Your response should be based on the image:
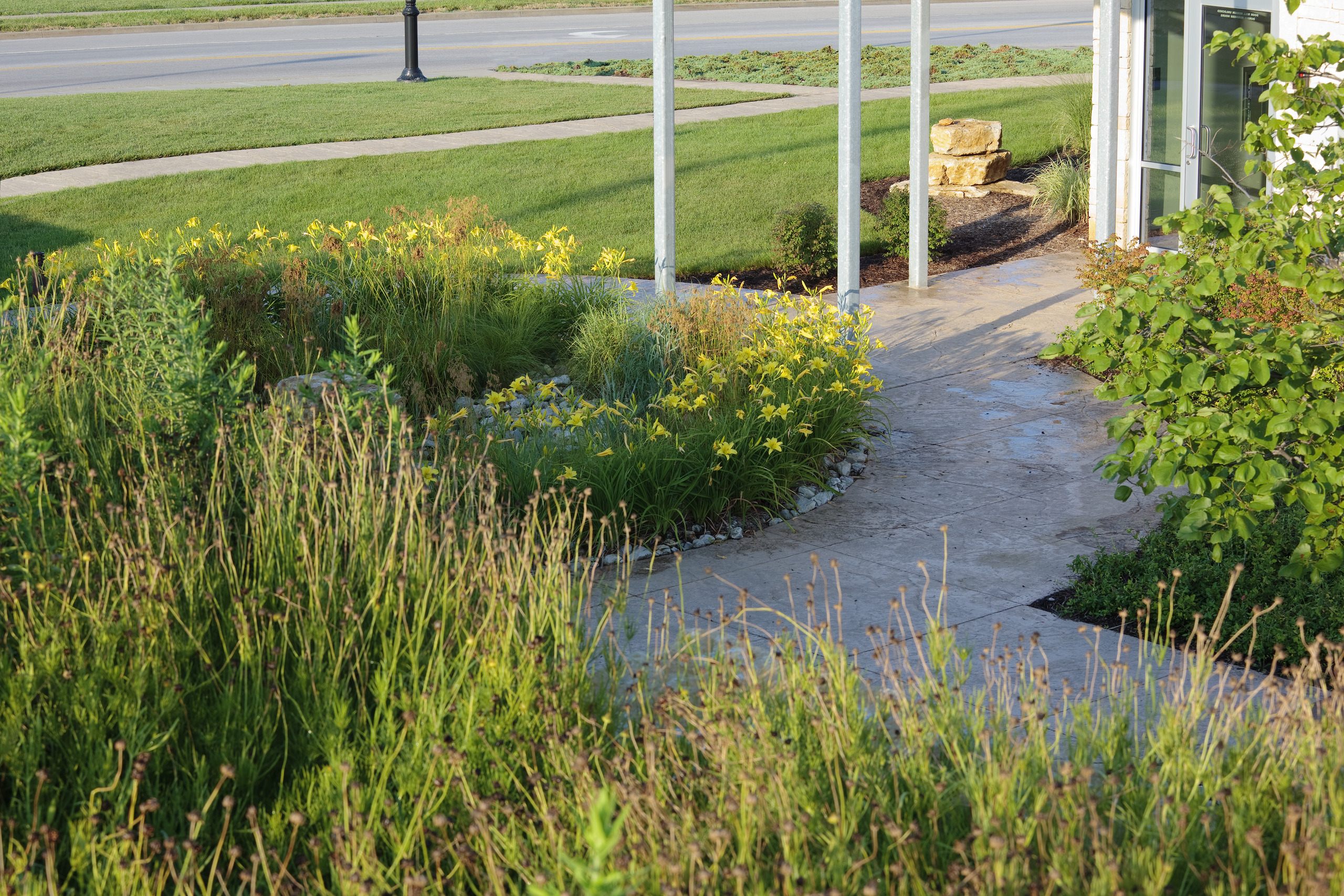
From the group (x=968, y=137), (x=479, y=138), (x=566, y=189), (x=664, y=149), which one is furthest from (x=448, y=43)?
(x=664, y=149)

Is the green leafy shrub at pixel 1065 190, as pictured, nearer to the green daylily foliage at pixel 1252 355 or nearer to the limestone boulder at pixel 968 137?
the limestone boulder at pixel 968 137

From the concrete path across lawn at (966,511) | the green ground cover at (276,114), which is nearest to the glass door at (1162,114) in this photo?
the concrete path across lawn at (966,511)

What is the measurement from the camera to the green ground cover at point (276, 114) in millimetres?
Answer: 15461

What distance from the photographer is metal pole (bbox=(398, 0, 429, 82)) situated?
2072cm

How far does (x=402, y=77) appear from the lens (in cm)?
2109

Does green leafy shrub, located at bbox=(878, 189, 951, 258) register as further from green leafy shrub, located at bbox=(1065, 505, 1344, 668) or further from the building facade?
green leafy shrub, located at bbox=(1065, 505, 1344, 668)

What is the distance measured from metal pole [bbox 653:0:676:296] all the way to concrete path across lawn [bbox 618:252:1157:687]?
58.4 inches

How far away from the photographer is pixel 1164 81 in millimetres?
10859

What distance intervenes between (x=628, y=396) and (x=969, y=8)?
28.6 m

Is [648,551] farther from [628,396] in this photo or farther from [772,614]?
[628,396]

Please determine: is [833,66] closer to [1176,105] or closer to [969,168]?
[969,168]

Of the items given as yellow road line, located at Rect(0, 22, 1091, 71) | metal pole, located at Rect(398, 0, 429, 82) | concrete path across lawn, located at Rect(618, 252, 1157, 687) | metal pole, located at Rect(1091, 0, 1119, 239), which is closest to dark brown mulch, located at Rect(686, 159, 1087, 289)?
metal pole, located at Rect(1091, 0, 1119, 239)

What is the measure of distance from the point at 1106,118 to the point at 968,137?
11.5ft

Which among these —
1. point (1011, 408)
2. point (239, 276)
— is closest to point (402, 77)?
point (239, 276)
